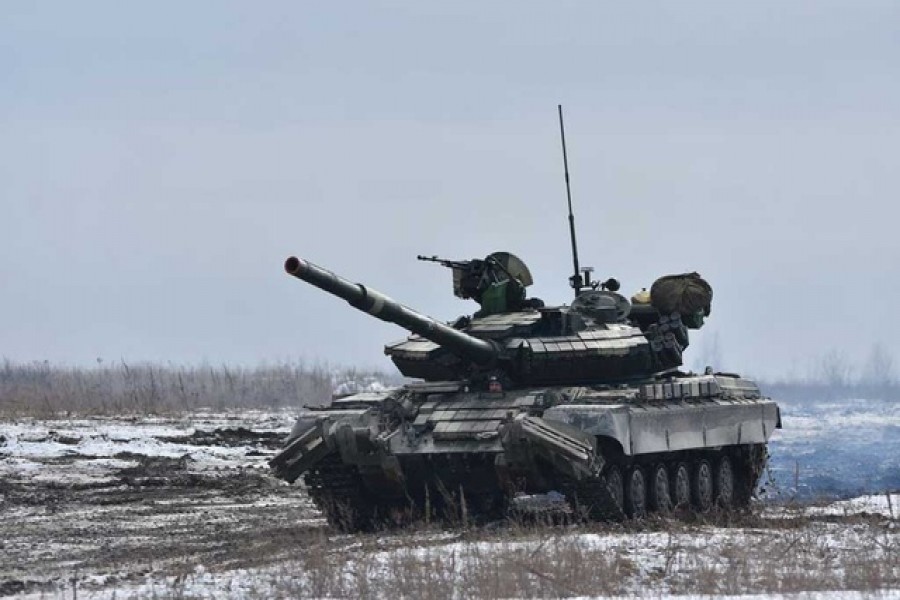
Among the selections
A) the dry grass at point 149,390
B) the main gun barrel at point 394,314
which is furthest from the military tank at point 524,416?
the dry grass at point 149,390

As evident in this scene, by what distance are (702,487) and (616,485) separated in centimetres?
291

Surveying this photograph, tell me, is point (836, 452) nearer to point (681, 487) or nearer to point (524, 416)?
point (681, 487)

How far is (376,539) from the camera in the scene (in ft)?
65.9

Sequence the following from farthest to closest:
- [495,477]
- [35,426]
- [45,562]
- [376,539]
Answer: [35,426]
[495,477]
[376,539]
[45,562]

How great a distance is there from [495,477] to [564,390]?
1207 millimetres

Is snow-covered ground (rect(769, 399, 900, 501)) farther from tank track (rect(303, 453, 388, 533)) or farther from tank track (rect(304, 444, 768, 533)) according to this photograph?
tank track (rect(303, 453, 388, 533))

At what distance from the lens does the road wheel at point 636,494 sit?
22.2 m

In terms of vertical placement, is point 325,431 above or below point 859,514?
above

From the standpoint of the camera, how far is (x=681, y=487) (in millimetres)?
23828

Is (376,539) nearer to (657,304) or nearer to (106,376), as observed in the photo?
(657,304)

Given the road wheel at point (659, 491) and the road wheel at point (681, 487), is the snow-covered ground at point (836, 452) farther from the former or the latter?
the road wheel at point (659, 491)

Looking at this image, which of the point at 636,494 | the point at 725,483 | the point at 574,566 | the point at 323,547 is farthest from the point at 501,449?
the point at 574,566

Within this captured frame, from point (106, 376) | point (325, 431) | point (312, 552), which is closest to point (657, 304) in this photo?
point (325, 431)

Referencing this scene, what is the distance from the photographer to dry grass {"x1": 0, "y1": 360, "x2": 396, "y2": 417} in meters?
46.8
